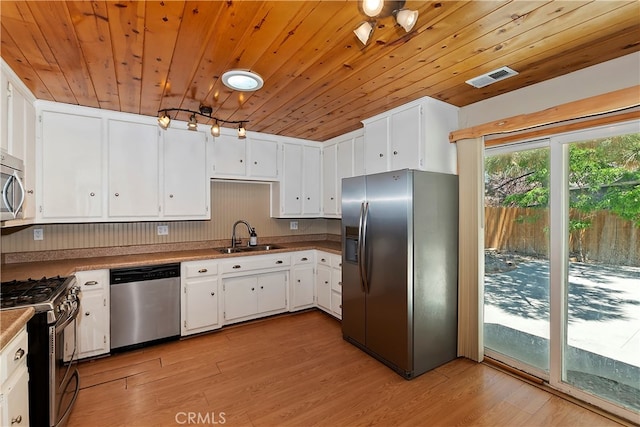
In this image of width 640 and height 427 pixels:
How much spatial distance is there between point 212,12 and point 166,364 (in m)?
2.86

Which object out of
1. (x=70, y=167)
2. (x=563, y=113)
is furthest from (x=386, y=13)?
(x=70, y=167)

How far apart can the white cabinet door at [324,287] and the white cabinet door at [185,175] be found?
1.65 meters

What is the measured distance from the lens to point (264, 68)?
6.87 feet

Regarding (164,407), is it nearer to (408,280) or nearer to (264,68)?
(408,280)

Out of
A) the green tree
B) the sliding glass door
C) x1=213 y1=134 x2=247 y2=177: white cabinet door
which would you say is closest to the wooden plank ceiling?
the green tree

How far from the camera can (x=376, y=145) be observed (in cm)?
313

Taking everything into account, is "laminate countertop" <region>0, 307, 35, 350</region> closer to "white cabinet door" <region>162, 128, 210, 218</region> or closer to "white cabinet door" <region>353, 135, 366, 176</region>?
"white cabinet door" <region>162, 128, 210, 218</region>

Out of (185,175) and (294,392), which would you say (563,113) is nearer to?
(294,392)

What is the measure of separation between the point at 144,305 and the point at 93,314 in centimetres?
41

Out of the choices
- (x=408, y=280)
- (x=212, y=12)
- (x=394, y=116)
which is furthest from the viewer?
(x=394, y=116)

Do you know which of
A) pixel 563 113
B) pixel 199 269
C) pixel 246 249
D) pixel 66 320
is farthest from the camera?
pixel 246 249

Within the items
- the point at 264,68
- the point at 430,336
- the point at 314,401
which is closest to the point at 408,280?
the point at 430,336

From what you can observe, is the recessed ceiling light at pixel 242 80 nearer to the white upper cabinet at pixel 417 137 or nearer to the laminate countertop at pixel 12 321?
the white upper cabinet at pixel 417 137

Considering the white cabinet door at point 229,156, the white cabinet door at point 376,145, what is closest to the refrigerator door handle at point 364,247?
the white cabinet door at point 376,145
